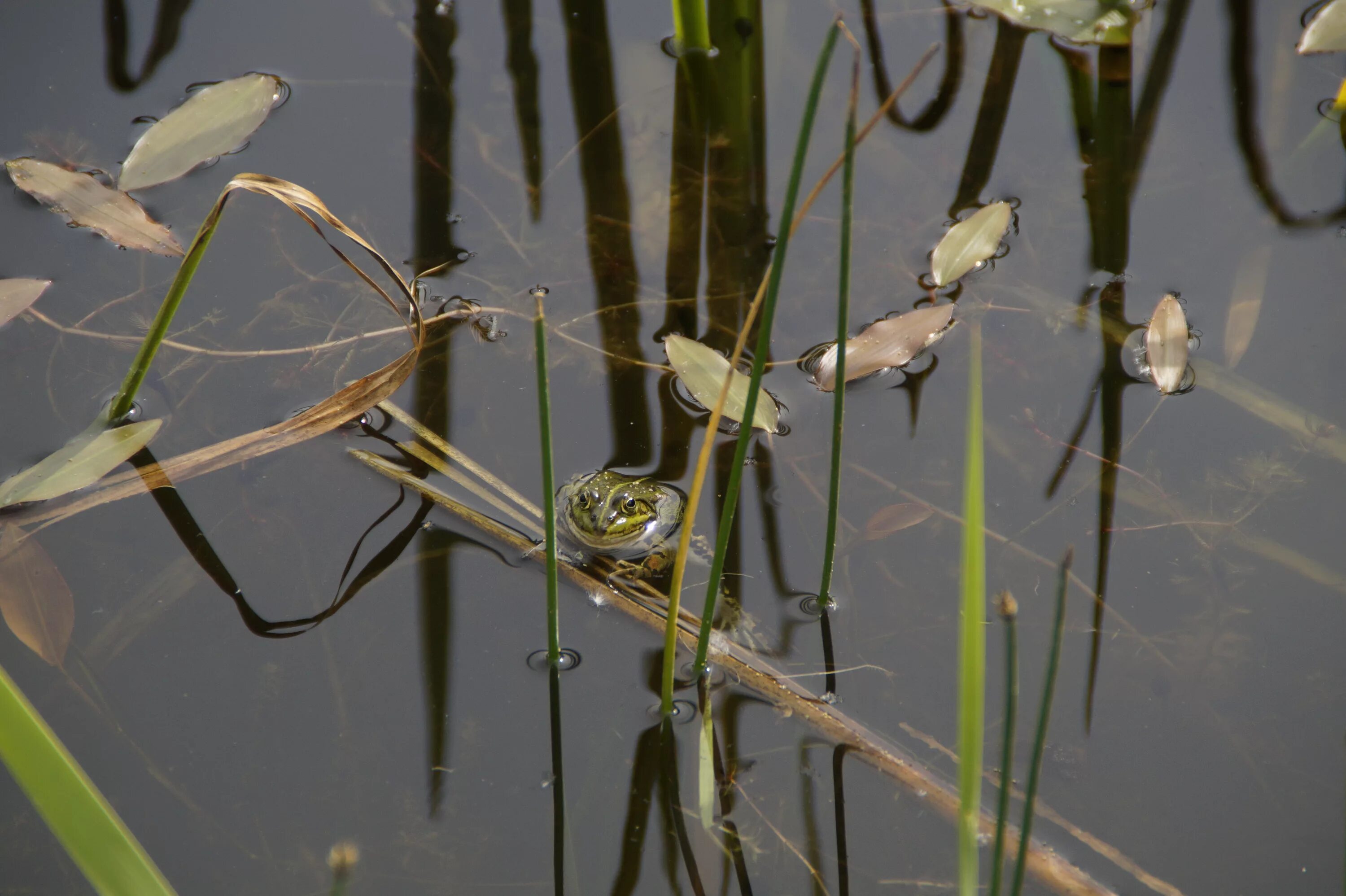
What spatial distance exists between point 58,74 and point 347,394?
162cm

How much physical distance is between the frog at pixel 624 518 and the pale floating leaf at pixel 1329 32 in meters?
2.48

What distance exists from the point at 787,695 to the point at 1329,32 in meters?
2.72

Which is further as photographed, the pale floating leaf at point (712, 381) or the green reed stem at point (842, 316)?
the pale floating leaf at point (712, 381)

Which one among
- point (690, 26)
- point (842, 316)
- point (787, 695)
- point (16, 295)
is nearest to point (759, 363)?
point (842, 316)

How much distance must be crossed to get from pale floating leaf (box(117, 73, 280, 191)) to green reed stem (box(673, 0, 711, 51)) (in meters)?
1.31

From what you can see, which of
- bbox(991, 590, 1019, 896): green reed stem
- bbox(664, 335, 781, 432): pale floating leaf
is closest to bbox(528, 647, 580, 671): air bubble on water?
bbox(664, 335, 781, 432): pale floating leaf

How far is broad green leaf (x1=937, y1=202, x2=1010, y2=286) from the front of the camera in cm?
272

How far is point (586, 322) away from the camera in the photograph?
2732 mm

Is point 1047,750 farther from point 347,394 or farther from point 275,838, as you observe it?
point 347,394

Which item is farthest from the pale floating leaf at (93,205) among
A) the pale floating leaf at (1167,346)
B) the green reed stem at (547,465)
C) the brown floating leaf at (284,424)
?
the pale floating leaf at (1167,346)

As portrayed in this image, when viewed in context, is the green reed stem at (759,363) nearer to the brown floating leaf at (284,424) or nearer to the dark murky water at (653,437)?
the dark murky water at (653,437)

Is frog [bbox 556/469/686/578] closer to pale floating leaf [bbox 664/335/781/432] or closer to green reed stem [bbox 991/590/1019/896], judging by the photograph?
pale floating leaf [bbox 664/335/781/432]

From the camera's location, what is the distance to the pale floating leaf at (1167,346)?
8.18ft

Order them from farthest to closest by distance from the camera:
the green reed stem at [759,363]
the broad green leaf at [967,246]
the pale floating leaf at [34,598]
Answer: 1. the broad green leaf at [967,246]
2. the pale floating leaf at [34,598]
3. the green reed stem at [759,363]
